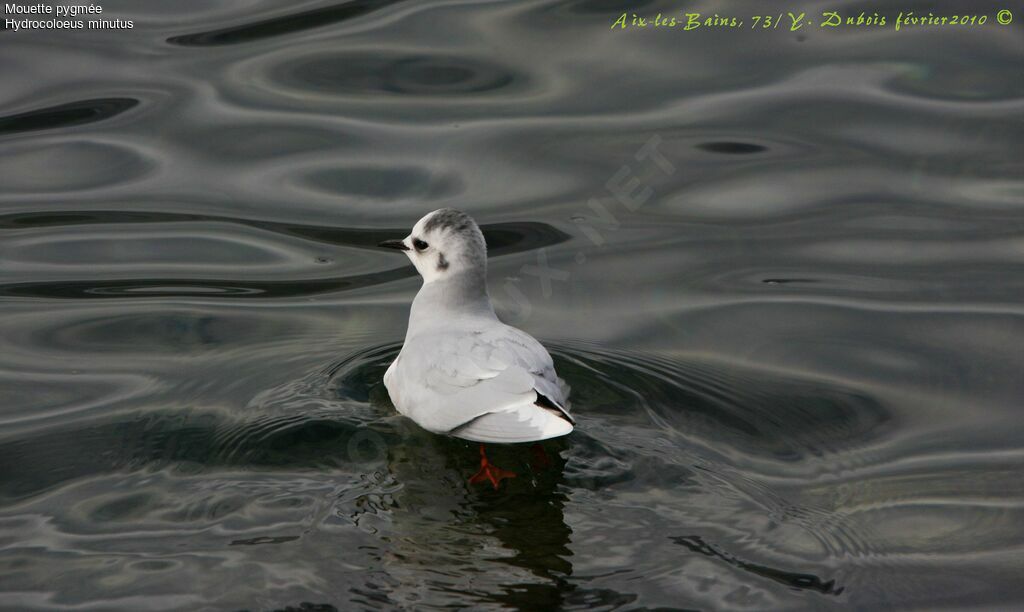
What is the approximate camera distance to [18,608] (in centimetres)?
482

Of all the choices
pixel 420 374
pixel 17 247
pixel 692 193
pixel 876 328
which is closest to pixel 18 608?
pixel 420 374

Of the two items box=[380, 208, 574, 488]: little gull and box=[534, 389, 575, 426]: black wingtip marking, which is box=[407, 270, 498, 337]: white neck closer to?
box=[380, 208, 574, 488]: little gull

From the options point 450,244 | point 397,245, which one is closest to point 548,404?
point 450,244

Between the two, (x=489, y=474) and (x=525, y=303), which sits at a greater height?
(x=525, y=303)

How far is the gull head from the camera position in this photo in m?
6.70

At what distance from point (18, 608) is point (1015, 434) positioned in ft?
15.9

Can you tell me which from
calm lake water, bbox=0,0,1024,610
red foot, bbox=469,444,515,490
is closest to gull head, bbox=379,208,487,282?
calm lake water, bbox=0,0,1024,610

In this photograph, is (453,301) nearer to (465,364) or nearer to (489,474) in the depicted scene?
(465,364)

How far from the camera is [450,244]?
265 inches

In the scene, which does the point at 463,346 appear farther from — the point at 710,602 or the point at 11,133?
the point at 11,133

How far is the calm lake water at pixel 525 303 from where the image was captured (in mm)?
5098

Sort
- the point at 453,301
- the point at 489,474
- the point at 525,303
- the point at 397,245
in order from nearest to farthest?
1. the point at 489,474
2. the point at 453,301
3. the point at 397,245
4. the point at 525,303

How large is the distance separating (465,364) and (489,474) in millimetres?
543

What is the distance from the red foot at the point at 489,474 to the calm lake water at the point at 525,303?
8 cm
